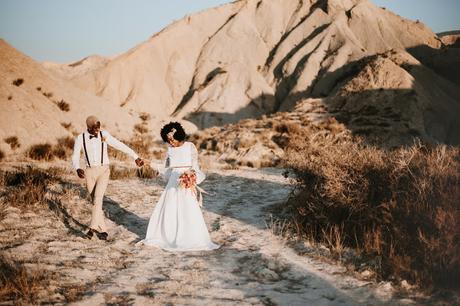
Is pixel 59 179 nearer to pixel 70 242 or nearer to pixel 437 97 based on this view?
pixel 70 242

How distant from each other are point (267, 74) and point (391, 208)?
36.2m

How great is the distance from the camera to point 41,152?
1399 cm

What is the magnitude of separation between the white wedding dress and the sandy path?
0.72 feet

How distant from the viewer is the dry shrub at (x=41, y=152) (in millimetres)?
13578

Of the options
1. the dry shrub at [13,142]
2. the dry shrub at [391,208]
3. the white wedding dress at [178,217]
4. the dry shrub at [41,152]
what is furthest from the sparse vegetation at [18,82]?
the dry shrub at [391,208]

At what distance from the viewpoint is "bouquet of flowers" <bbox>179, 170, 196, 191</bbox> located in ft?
20.4

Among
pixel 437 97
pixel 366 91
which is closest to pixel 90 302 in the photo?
pixel 366 91

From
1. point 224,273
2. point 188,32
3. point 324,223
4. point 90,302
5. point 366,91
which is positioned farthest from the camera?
point 188,32

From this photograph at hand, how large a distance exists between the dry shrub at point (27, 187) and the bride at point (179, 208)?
277cm

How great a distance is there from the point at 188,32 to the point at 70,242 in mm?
42513

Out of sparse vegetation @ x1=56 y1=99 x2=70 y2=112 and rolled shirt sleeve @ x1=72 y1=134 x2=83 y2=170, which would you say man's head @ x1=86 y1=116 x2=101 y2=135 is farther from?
sparse vegetation @ x1=56 y1=99 x2=70 y2=112

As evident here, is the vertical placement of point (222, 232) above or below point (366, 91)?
below

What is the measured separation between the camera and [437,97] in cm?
2550

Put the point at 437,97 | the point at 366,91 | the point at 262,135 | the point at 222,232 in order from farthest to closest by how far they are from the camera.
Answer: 1. the point at 437,97
2. the point at 366,91
3. the point at 262,135
4. the point at 222,232
